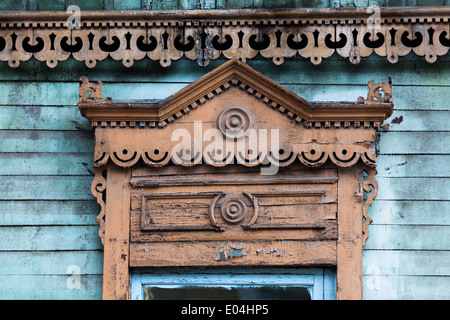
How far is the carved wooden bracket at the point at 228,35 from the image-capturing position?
15.0 feet

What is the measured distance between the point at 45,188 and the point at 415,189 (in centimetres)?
191

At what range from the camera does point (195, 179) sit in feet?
14.6

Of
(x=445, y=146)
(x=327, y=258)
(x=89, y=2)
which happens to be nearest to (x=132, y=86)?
(x=89, y=2)

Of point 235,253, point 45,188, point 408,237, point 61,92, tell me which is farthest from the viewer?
point 61,92

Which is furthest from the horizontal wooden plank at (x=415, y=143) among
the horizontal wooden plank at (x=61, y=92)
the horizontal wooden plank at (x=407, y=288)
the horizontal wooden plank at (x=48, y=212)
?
the horizontal wooden plank at (x=48, y=212)

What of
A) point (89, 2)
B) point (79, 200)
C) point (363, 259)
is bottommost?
point (363, 259)

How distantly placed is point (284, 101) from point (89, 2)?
1.20 meters

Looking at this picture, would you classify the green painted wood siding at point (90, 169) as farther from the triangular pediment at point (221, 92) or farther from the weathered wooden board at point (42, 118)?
the triangular pediment at point (221, 92)

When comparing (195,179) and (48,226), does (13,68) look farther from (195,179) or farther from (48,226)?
(195,179)

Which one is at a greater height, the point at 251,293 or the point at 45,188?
the point at 45,188

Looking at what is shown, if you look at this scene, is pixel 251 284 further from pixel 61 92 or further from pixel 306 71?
pixel 61 92

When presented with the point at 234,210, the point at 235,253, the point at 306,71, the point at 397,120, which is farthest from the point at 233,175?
the point at 397,120

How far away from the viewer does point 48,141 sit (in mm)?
4613

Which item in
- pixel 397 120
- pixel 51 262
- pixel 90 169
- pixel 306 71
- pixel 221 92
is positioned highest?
pixel 306 71
